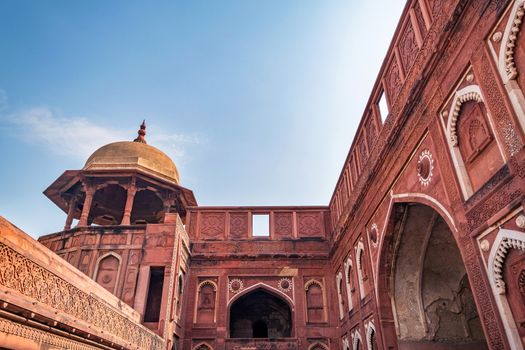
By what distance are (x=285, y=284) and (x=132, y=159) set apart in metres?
7.09

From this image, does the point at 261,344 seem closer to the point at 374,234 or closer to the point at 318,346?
the point at 318,346

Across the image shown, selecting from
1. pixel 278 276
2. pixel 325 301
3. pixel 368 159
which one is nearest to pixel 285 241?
pixel 278 276

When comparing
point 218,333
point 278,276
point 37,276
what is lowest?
point 37,276

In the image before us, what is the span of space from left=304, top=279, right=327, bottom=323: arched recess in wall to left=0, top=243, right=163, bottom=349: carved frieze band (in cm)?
686

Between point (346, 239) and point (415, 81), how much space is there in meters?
6.52

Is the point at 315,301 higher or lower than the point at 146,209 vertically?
lower

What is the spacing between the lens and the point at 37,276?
5.23 metres

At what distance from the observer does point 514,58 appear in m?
4.75

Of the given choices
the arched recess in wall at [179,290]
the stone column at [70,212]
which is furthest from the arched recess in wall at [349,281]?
the stone column at [70,212]

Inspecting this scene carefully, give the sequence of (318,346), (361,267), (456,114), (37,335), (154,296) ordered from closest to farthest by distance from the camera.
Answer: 1. (37,335)
2. (456,114)
3. (361,267)
4. (154,296)
5. (318,346)

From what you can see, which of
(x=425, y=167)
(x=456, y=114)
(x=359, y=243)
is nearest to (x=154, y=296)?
(x=359, y=243)

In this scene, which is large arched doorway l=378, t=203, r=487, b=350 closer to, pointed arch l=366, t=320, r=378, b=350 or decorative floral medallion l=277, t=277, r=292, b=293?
pointed arch l=366, t=320, r=378, b=350

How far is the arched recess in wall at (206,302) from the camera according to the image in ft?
44.9

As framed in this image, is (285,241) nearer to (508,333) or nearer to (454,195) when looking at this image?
(454,195)
